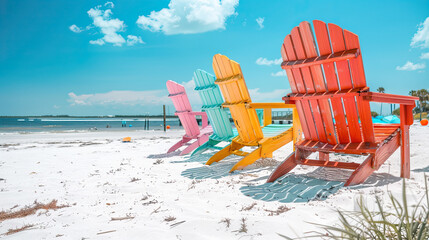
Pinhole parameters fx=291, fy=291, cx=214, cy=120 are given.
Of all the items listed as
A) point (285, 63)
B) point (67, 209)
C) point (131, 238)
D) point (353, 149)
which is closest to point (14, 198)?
point (67, 209)

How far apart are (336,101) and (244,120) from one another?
5.48 ft

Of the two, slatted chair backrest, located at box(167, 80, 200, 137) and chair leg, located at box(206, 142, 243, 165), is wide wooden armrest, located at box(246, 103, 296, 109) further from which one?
slatted chair backrest, located at box(167, 80, 200, 137)

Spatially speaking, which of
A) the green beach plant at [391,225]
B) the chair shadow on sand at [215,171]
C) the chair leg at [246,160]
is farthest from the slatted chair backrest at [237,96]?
the green beach plant at [391,225]

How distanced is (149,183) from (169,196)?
0.73 metres

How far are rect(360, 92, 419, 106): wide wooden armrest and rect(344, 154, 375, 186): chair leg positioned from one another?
0.60 m

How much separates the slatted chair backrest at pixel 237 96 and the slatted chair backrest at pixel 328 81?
1042 millimetres

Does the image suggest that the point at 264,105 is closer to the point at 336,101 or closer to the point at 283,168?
the point at 283,168

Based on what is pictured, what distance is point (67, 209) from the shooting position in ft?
9.05

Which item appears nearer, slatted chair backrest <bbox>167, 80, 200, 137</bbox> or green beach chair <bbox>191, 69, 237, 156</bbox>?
green beach chair <bbox>191, 69, 237, 156</bbox>

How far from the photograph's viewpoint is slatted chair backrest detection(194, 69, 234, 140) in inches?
212

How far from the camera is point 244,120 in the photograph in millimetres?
4559

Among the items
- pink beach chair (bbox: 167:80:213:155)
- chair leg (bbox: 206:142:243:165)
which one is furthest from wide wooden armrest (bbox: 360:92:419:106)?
pink beach chair (bbox: 167:80:213:155)

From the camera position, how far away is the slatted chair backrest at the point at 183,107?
21.3 ft

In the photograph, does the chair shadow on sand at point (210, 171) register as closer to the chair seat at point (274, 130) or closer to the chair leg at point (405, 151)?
the chair seat at point (274, 130)
